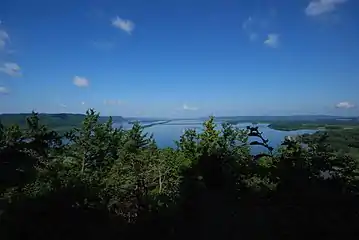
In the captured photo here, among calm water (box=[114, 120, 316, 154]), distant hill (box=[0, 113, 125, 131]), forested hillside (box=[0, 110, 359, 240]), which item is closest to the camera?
forested hillside (box=[0, 110, 359, 240])

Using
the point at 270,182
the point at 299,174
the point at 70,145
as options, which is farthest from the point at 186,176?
the point at 70,145

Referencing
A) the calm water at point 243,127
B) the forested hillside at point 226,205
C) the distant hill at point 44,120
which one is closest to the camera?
the forested hillside at point 226,205

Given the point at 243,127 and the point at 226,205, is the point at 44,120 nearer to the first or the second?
the point at 243,127

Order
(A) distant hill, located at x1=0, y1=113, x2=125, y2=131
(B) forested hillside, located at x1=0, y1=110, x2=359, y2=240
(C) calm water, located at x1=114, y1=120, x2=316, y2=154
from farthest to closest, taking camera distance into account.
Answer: (A) distant hill, located at x1=0, y1=113, x2=125, y2=131, (C) calm water, located at x1=114, y1=120, x2=316, y2=154, (B) forested hillside, located at x1=0, y1=110, x2=359, y2=240

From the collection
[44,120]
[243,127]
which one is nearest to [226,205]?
[243,127]

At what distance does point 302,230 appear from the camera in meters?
3.22

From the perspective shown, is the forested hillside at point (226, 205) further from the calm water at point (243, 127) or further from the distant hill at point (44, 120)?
the distant hill at point (44, 120)

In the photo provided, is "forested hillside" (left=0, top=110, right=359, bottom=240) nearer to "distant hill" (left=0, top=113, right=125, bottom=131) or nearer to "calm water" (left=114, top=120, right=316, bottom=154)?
"calm water" (left=114, top=120, right=316, bottom=154)

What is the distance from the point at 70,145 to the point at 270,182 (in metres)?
20.3

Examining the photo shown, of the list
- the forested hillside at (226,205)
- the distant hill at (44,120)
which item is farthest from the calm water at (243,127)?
the distant hill at (44,120)

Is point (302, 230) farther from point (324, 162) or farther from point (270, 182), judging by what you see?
point (324, 162)

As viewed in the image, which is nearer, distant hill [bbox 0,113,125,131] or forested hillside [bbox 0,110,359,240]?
forested hillside [bbox 0,110,359,240]

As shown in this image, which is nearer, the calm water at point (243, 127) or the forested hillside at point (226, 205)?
the forested hillside at point (226, 205)

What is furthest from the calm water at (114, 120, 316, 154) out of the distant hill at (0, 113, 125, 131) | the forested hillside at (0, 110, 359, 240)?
the distant hill at (0, 113, 125, 131)
